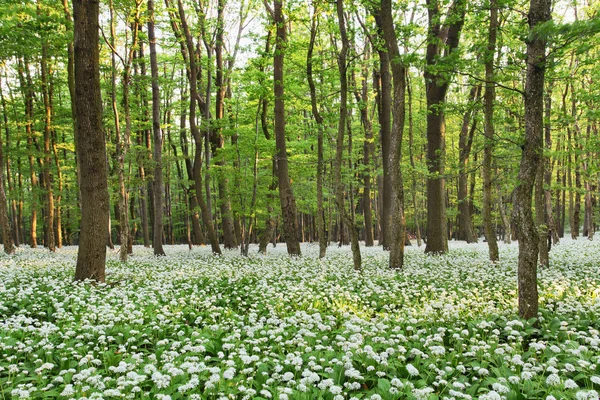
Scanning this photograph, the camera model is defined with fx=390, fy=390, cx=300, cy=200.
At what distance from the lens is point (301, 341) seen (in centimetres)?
540

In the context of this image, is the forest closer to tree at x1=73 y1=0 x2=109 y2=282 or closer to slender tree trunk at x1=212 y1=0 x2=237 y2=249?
tree at x1=73 y1=0 x2=109 y2=282

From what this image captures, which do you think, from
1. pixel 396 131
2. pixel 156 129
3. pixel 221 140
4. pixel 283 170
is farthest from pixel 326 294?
→ pixel 221 140

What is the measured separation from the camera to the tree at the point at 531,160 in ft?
20.1

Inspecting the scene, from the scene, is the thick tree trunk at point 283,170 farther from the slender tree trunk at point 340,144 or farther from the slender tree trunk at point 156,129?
the slender tree trunk at point 156,129

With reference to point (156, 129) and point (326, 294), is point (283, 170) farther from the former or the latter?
point (326, 294)

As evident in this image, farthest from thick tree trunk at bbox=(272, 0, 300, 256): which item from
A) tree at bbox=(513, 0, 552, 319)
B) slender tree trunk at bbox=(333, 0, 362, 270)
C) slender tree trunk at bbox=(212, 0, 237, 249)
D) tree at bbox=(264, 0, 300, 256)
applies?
tree at bbox=(513, 0, 552, 319)

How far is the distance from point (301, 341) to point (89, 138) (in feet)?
26.9

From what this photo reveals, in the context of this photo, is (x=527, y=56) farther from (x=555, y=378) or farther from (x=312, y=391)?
(x=312, y=391)

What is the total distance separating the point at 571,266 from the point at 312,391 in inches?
465

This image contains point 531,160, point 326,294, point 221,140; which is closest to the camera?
point 531,160

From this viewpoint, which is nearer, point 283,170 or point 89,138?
point 89,138

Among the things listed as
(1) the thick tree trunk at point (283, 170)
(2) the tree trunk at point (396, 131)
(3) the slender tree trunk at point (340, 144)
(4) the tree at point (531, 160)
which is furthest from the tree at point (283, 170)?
(4) the tree at point (531, 160)

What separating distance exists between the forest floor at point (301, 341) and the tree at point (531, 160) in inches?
26.7

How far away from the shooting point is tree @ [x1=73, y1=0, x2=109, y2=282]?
33.4 ft
